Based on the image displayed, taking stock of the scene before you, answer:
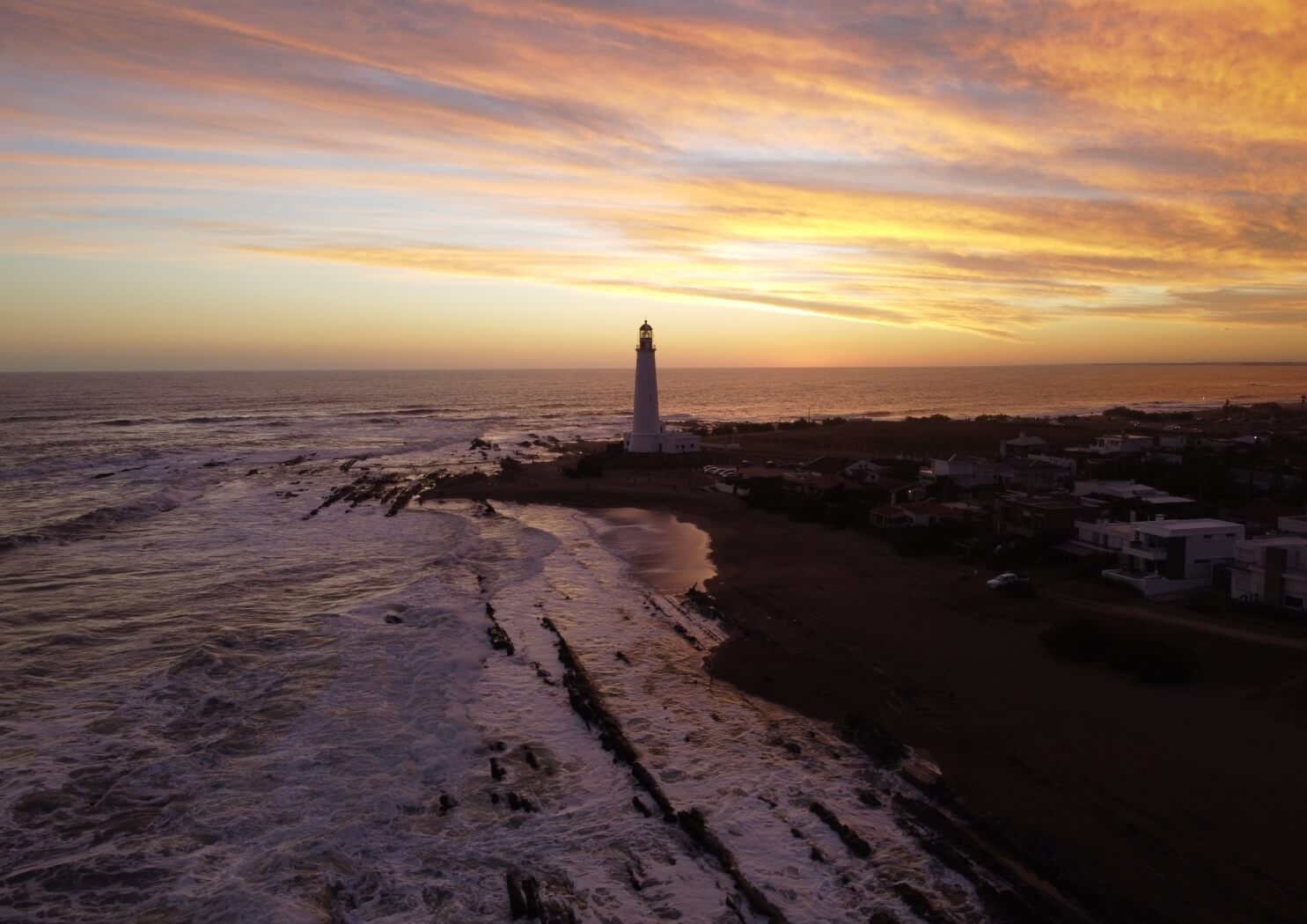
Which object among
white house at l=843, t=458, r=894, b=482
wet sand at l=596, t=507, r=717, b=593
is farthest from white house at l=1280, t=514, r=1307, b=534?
white house at l=843, t=458, r=894, b=482

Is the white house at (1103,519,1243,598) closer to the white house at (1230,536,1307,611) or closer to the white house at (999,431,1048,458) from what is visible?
the white house at (1230,536,1307,611)

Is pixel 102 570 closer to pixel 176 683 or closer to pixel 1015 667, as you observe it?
pixel 176 683

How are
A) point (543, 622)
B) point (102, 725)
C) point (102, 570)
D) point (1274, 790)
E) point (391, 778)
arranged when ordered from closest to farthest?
point (1274, 790) < point (391, 778) < point (102, 725) < point (543, 622) < point (102, 570)

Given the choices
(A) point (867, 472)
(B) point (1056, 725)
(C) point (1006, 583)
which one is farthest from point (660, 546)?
(B) point (1056, 725)

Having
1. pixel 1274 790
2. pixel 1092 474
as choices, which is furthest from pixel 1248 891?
pixel 1092 474

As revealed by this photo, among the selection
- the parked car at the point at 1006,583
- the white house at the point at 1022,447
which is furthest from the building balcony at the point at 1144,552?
the white house at the point at 1022,447
